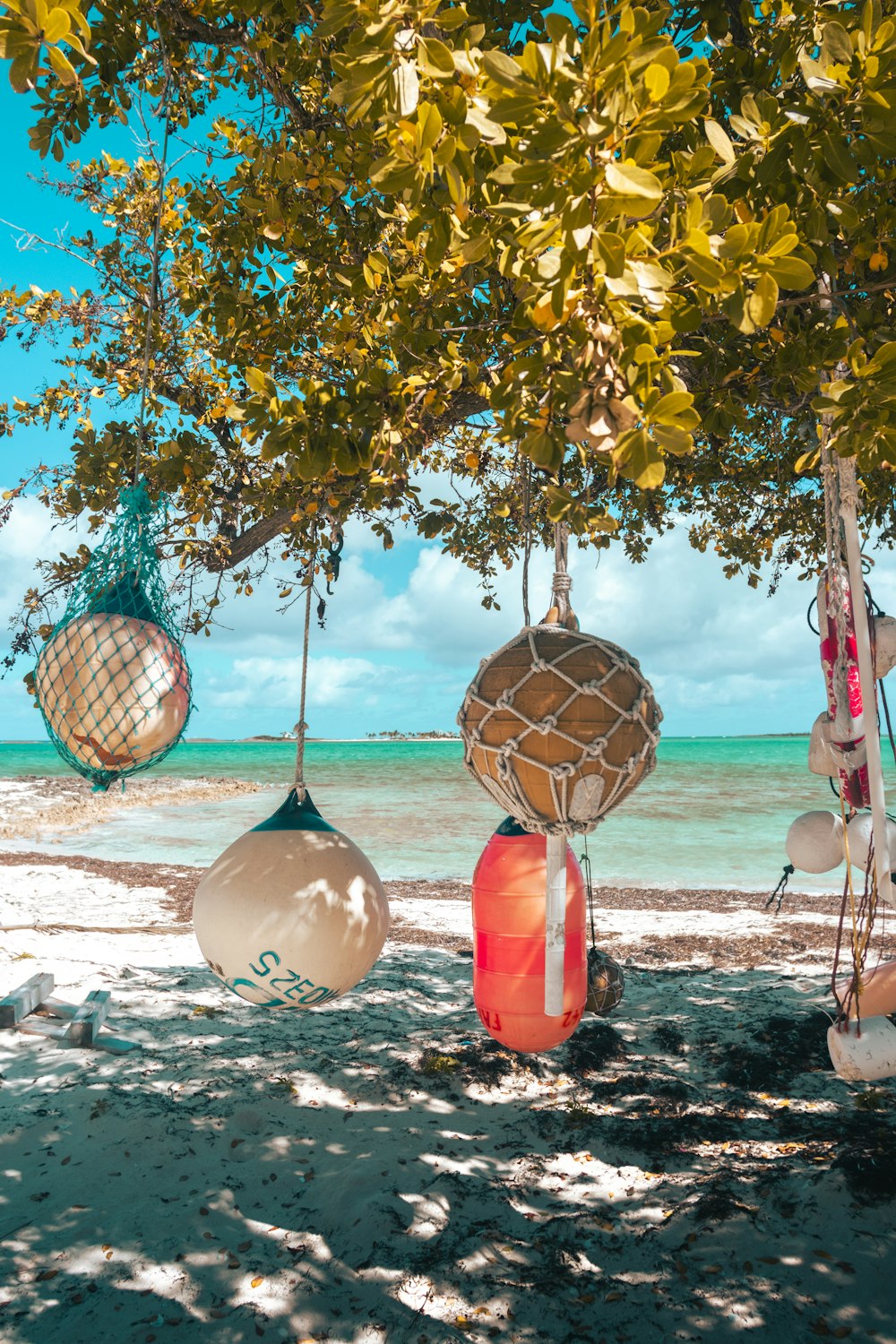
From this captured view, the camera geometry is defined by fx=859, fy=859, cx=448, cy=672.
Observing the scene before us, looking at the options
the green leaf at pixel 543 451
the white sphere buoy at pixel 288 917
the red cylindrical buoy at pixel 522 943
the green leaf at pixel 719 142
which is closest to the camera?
the green leaf at pixel 719 142

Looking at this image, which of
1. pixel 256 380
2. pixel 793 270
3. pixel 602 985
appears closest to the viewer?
pixel 793 270

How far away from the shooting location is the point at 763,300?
163 centimetres

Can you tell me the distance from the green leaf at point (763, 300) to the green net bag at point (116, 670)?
2119 mm

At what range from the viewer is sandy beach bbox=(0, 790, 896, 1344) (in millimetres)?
3268

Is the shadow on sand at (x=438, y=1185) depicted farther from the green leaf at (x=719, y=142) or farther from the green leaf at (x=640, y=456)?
the green leaf at (x=719, y=142)

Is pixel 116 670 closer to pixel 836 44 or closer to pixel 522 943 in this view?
pixel 522 943

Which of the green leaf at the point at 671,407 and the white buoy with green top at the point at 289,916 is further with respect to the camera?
the white buoy with green top at the point at 289,916

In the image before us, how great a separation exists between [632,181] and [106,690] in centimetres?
217

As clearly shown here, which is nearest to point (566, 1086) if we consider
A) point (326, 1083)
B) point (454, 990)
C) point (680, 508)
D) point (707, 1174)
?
point (707, 1174)

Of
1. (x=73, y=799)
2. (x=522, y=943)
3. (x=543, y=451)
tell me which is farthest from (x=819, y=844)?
(x=73, y=799)

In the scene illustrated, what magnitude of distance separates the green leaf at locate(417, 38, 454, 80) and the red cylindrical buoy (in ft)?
7.18

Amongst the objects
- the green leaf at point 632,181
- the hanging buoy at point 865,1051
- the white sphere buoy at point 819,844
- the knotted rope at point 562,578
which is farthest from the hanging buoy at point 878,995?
the green leaf at point 632,181

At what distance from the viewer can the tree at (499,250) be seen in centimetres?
152

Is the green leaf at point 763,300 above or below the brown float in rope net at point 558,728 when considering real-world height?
above
